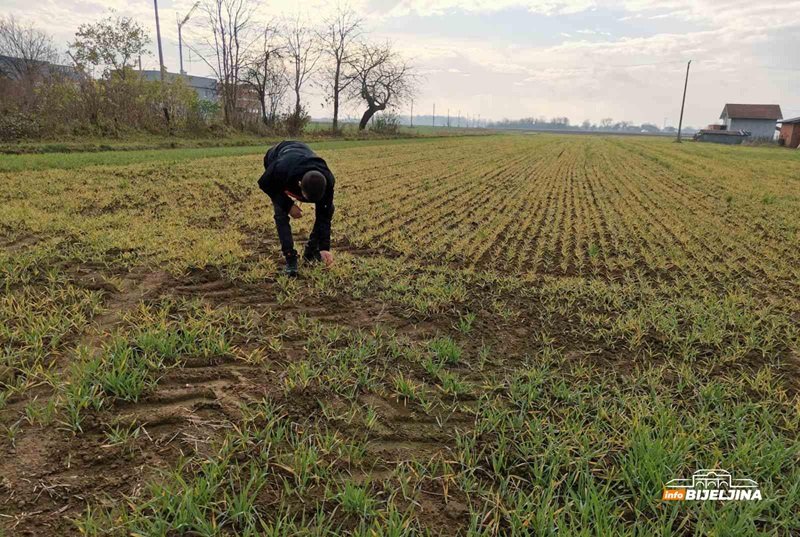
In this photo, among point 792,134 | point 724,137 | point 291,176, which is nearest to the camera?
point 291,176

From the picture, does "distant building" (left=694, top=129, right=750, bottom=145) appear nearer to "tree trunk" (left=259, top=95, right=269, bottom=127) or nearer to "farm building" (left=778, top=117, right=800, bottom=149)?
"farm building" (left=778, top=117, right=800, bottom=149)

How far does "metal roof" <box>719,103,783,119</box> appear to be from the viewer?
6875 centimetres

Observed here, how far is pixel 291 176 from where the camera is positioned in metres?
4.20

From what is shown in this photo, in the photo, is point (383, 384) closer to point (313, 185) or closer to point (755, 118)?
point (313, 185)

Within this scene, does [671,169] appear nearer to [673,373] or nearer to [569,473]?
[673,373]

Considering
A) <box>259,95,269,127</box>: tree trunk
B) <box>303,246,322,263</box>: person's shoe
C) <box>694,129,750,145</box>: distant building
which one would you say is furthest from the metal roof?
<box>303,246,322,263</box>: person's shoe

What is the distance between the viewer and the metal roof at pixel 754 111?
68.8 meters

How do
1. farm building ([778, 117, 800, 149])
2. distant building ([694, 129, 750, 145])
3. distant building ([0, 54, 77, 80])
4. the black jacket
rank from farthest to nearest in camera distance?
1. distant building ([694, 129, 750, 145])
2. farm building ([778, 117, 800, 149])
3. distant building ([0, 54, 77, 80])
4. the black jacket

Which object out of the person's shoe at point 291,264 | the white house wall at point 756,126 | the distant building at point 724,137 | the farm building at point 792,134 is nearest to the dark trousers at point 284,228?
the person's shoe at point 291,264

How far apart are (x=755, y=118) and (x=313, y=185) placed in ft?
297

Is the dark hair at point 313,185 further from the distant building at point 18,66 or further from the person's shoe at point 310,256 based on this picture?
the distant building at point 18,66

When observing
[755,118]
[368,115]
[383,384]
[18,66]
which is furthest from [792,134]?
[18,66]

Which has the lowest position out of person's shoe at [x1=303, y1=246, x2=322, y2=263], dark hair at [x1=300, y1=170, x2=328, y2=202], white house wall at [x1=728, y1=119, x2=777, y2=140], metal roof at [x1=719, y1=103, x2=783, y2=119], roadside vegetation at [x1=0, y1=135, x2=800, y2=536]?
roadside vegetation at [x1=0, y1=135, x2=800, y2=536]

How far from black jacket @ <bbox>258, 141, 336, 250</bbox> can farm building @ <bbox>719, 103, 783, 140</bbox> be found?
8661 cm
